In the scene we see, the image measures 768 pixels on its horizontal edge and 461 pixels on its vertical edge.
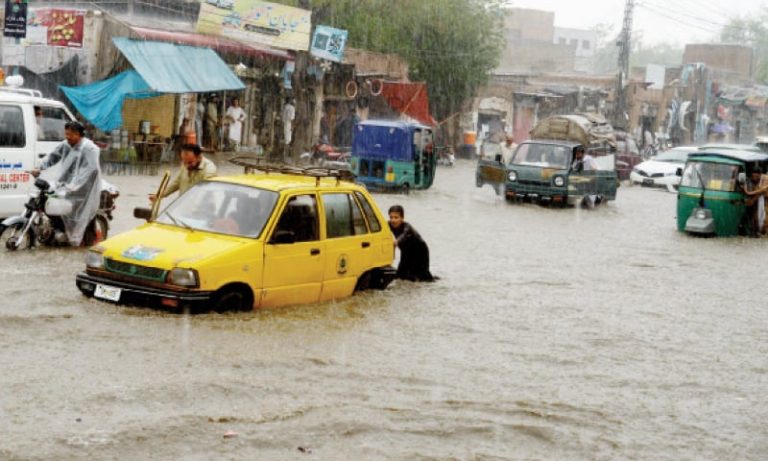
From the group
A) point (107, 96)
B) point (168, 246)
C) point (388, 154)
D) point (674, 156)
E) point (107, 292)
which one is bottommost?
point (107, 292)

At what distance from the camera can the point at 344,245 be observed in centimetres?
1134

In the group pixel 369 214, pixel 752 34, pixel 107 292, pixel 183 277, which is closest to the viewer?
pixel 183 277

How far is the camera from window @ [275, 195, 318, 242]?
35.1 feet

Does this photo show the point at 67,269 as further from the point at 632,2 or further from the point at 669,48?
the point at 669,48

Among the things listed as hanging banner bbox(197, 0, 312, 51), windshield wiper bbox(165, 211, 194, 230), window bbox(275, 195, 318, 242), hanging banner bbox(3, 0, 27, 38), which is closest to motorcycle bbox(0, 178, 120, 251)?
windshield wiper bbox(165, 211, 194, 230)

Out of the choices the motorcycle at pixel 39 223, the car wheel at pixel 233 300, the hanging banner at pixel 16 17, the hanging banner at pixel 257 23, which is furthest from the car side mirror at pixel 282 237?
the hanging banner at pixel 257 23

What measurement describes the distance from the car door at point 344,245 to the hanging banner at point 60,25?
704 inches

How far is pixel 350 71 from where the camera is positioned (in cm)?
4053

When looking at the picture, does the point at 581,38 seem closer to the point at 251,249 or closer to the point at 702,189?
the point at 702,189

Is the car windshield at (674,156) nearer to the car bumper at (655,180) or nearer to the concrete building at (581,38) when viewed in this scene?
the car bumper at (655,180)

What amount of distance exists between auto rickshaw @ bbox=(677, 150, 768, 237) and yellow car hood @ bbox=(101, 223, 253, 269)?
13933mm

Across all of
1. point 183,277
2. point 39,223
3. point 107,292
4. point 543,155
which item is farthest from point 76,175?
point 543,155

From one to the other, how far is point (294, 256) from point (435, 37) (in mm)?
38577

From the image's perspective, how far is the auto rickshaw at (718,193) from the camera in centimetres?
2198
